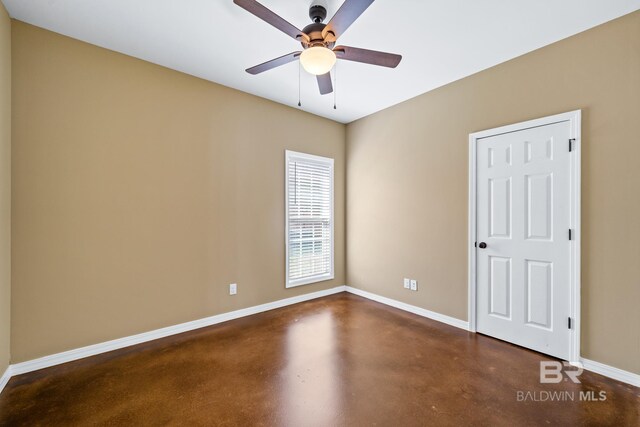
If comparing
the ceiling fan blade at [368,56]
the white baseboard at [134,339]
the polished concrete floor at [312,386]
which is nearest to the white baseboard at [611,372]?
the polished concrete floor at [312,386]

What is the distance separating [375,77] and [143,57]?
2.38 meters

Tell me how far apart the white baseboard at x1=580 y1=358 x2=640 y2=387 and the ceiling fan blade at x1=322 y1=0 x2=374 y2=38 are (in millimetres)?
3169

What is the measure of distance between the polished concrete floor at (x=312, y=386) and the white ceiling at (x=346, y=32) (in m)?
2.81

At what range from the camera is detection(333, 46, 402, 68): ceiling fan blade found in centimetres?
200

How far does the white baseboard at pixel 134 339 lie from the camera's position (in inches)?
88.0

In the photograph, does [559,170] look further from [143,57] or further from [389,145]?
[143,57]

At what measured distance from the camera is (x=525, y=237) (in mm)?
2631

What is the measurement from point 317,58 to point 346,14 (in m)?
0.30

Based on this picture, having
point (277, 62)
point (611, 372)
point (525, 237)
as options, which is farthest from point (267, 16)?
point (611, 372)

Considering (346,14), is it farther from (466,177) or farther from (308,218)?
(308,218)

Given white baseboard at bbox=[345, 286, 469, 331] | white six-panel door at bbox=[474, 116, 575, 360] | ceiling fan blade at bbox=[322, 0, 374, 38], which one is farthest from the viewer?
white baseboard at bbox=[345, 286, 469, 331]

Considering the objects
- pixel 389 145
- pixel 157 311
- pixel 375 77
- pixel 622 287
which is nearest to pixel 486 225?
pixel 622 287

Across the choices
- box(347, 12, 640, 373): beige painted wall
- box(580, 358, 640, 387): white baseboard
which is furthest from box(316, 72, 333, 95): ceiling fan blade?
box(580, 358, 640, 387): white baseboard

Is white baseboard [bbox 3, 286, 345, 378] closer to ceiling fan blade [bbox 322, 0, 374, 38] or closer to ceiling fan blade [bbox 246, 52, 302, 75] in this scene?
ceiling fan blade [bbox 246, 52, 302, 75]
